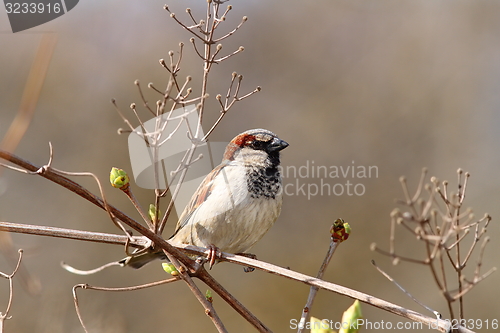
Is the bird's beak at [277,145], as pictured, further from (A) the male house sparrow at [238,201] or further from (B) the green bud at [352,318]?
(B) the green bud at [352,318]

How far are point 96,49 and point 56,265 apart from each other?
3117 millimetres

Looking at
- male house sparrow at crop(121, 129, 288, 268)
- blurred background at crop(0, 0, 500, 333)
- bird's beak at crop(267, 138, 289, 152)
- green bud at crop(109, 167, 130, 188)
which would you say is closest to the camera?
green bud at crop(109, 167, 130, 188)

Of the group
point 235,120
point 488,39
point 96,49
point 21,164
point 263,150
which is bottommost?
point 21,164

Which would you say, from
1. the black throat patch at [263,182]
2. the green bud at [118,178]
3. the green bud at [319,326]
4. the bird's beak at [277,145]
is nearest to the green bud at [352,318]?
the green bud at [319,326]

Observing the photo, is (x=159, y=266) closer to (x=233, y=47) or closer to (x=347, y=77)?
(x=233, y=47)

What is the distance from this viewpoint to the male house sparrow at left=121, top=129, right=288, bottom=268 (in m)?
2.83

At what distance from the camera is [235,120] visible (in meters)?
6.46

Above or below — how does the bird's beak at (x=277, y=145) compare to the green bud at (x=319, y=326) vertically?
above

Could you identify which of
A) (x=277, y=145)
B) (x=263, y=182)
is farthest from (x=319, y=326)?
(x=277, y=145)

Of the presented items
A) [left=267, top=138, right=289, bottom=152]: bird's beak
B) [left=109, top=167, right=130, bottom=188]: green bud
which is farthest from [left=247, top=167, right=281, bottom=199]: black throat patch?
[left=109, top=167, right=130, bottom=188]: green bud

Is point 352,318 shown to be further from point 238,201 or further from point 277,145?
point 277,145

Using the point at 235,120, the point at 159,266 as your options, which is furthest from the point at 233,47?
the point at 159,266

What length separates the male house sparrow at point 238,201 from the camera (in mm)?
2832

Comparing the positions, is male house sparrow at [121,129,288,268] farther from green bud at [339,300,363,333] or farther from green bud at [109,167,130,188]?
green bud at [339,300,363,333]
